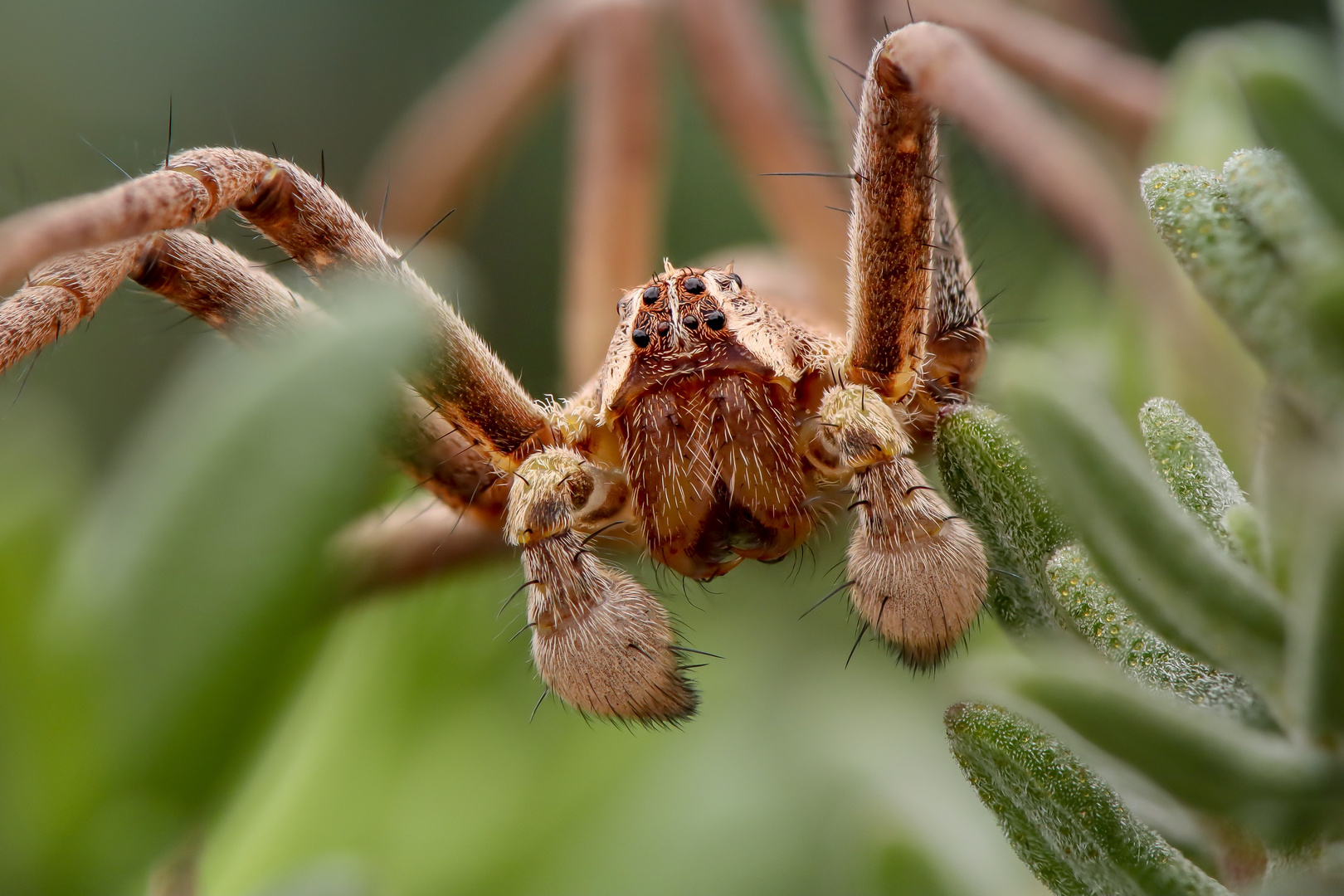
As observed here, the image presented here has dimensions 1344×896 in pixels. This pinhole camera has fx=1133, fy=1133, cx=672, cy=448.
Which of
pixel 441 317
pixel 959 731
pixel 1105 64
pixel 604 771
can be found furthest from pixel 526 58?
pixel 959 731

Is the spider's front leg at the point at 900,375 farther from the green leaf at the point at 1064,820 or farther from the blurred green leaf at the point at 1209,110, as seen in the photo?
the blurred green leaf at the point at 1209,110

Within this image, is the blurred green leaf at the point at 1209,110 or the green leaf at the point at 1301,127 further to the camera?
the blurred green leaf at the point at 1209,110

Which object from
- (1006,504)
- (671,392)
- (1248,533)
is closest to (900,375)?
(671,392)

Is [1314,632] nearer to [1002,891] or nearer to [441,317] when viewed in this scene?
[1002,891]

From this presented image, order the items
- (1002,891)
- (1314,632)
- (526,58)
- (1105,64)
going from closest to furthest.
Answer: (1314,632) → (1002,891) → (1105,64) → (526,58)

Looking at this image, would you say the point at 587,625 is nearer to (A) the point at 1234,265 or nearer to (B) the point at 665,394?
(B) the point at 665,394

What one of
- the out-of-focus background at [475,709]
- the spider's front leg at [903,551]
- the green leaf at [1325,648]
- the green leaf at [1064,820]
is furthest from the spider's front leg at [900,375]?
the green leaf at [1325,648]
